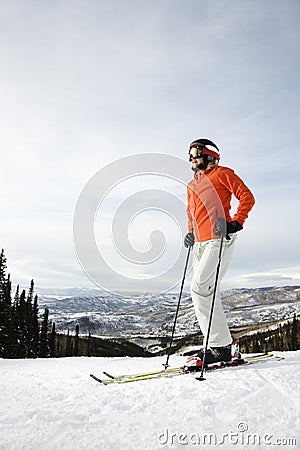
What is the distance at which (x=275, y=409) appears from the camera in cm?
294

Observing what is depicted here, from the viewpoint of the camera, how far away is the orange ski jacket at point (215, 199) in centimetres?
507

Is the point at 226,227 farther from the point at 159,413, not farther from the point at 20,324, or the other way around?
the point at 20,324

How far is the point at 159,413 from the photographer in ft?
9.64

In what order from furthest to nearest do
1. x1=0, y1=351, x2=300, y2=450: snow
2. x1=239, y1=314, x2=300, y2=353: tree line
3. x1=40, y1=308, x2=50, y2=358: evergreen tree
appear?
1. x1=239, y1=314, x2=300, y2=353: tree line
2. x1=40, y1=308, x2=50, y2=358: evergreen tree
3. x1=0, y1=351, x2=300, y2=450: snow

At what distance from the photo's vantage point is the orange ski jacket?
5066mm

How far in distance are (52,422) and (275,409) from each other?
188 centimetres

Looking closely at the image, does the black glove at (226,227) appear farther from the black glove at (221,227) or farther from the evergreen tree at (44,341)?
the evergreen tree at (44,341)

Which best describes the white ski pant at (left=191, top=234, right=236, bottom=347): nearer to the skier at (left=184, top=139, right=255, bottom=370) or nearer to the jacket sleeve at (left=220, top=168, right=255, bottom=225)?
the skier at (left=184, top=139, right=255, bottom=370)

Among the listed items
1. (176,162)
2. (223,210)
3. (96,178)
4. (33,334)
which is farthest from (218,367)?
(33,334)

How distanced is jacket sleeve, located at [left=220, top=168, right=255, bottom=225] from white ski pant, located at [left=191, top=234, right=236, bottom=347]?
1.22ft

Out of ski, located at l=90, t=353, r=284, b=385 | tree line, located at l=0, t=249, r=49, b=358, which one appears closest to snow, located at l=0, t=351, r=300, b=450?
ski, located at l=90, t=353, r=284, b=385

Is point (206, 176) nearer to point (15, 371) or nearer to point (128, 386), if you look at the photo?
point (128, 386)

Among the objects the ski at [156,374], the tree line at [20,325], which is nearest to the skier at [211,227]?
the ski at [156,374]

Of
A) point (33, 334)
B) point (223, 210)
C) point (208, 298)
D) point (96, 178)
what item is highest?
point (96, 178)
